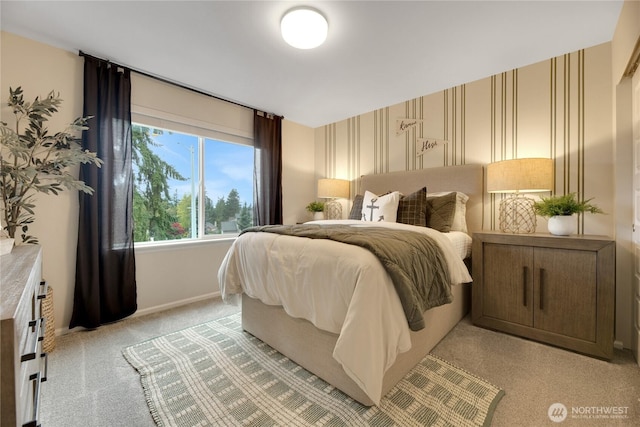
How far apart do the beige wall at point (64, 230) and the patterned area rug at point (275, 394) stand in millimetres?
840

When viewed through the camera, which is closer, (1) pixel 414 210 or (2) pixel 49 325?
(2) pixel 49 325

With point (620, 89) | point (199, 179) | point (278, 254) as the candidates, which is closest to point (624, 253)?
point (620, 89)

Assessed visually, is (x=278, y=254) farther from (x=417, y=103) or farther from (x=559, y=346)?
(x=417, y=103)

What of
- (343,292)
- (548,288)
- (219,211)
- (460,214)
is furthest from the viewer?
(219,211)

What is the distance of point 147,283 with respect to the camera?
264 cm

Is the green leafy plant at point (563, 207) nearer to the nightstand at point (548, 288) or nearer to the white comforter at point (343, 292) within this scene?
the nightstand at point (548, 288)

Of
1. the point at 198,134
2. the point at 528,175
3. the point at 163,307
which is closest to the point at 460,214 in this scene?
the point at 528,175

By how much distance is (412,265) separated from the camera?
4.73ft

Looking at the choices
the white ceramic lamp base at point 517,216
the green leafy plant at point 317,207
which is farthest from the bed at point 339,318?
the green leafy plant at point 317,207

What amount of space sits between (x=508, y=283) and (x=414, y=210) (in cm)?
96

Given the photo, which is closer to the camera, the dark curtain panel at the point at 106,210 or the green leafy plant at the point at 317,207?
the dark curtain panel at the point at 106,210

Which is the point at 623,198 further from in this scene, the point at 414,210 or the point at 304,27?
the point at 304,27

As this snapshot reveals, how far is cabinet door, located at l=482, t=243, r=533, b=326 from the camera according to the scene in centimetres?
204

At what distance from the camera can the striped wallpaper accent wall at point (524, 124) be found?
2129 millimetres
